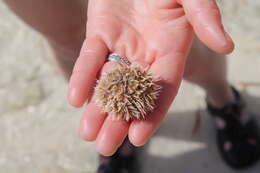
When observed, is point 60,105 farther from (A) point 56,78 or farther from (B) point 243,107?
(B) point 243,107

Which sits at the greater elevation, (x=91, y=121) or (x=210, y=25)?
(x=210, y=25)

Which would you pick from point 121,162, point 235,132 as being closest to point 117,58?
point 121,162

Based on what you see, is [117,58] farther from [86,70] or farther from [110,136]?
[110,136]

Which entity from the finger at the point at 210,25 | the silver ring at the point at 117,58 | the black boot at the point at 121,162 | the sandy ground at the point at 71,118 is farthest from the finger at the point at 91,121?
the sandy ground at the point at 71,118

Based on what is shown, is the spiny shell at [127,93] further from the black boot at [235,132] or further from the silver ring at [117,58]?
the black boot at [235,132]

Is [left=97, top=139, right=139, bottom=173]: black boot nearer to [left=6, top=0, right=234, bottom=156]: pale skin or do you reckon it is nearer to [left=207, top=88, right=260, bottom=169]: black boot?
[left=207, top=88, right=260, bottom=169]: black boot

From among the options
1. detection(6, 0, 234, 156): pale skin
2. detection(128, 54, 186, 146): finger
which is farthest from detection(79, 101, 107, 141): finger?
detection(128, 54, 186, 146): finger
